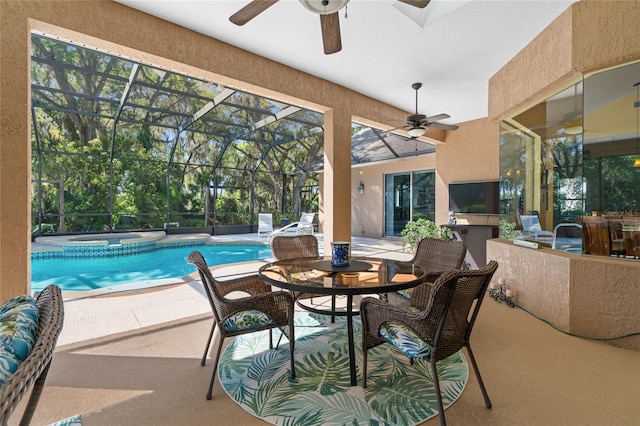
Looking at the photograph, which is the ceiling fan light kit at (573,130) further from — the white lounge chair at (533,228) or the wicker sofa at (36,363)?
the wicker sofa at (36,363)

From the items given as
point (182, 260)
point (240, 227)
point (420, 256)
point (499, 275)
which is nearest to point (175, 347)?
point (420, 256)

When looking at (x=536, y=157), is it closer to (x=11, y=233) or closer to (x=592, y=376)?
(x=592, y=376)

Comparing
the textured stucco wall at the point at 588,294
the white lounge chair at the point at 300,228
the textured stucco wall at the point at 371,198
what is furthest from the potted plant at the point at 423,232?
the textured stucco wall at the point at 371,198

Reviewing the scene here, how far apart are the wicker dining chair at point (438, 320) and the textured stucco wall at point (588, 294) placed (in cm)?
175

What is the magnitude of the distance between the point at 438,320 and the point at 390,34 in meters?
3.05

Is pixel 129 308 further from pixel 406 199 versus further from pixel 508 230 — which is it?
pixel 406 199

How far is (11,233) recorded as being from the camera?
2354 millimetres

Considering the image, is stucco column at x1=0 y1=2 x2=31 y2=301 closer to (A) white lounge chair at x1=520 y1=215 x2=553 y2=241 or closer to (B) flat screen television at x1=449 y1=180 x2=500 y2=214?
(A) white lounge chair at x1=520 y1=215 x2=553 y2=241

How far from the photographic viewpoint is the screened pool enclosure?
23.3 ft

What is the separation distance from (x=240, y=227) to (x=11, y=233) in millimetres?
10463

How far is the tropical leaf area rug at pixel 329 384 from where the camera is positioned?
1.76 m

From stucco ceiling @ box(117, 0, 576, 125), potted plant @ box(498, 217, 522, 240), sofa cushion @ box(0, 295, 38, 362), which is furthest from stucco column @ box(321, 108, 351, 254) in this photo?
sofa cushion @ box(0, 295, 38, 362)

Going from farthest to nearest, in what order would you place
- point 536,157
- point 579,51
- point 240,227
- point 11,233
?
point 240,227 → point 536,157 → point 579,51 → point 11,233

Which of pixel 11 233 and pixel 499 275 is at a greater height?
pixel 11 233
